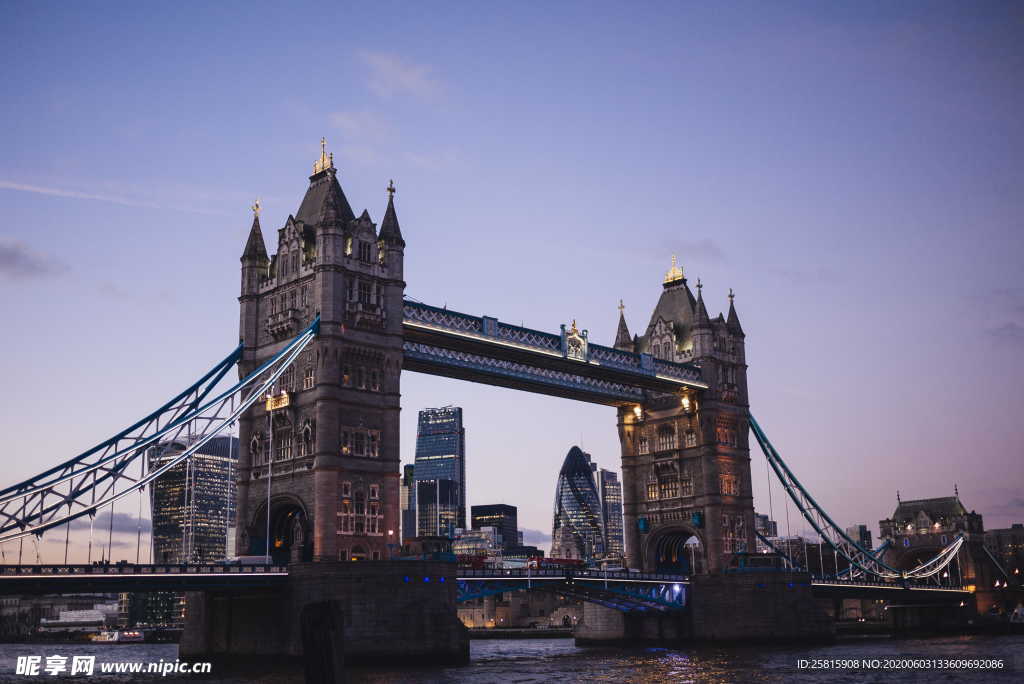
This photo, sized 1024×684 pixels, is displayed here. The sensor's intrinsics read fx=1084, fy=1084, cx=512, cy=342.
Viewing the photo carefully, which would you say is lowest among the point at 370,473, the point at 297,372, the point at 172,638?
A: the point at 172,638

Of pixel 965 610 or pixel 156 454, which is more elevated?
pixel 156 454

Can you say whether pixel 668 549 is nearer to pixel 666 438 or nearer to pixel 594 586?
pixel 666 438

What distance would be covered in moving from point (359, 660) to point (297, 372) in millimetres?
22121

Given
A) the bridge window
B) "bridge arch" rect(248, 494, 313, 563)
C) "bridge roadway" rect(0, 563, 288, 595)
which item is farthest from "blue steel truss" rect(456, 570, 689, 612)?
"bridge roadway" rect(0, 563, 288, 595)

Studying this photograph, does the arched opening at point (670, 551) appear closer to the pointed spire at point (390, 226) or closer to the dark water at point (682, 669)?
the dark water at point (682, 669)

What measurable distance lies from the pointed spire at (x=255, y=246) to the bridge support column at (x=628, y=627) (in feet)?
168

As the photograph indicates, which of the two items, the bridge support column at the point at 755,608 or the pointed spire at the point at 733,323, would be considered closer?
the bridge support column at the point at 755,608

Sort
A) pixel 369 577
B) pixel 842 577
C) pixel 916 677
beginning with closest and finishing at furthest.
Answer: pixel 916 677 < pixel 369 577 < pixel 842 577

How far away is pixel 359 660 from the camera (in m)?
67.9

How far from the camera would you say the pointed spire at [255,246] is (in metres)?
85.2

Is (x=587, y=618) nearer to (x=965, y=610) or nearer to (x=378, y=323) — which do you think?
(x=378, y=323)

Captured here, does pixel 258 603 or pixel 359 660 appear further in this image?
pixel 258 603

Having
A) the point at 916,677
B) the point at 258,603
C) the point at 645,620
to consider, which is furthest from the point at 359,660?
the point at 645,620

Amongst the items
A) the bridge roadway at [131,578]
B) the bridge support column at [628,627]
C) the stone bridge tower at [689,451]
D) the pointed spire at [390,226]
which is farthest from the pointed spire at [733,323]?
the bridge roadway at [131,578]
